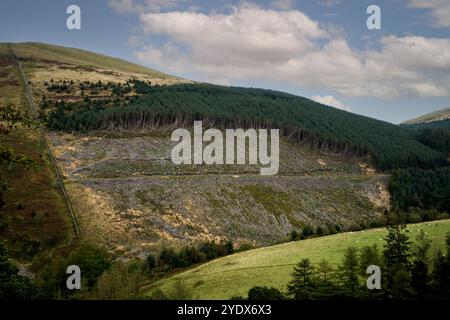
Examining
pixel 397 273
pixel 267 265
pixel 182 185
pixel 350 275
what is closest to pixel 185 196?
pixel 182 185

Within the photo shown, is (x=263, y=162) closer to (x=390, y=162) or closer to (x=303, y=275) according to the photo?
(x=390, y=162)

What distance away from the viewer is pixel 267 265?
5762 cm

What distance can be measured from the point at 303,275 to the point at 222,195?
3019 inches

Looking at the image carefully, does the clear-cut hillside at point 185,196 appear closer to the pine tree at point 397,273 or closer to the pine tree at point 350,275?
the pine tree at point 397,273

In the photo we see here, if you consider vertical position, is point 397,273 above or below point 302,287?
above

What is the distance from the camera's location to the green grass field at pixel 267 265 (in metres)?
49.7

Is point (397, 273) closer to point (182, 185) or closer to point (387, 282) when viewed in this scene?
point (387, 282)

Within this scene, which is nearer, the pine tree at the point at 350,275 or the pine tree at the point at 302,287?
the pine tree at the point at 350,275

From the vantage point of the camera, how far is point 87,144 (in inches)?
5527

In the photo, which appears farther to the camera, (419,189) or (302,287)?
(419,189)

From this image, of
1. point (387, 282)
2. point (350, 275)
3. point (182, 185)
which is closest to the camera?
point (387, 282)

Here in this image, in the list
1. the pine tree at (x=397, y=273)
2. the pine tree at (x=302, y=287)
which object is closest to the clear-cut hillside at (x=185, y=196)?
the pine tree at (x=397, y=273)

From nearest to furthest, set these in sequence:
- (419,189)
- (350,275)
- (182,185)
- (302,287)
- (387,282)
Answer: (387,282), (302,287), (350,275), (182,185), (419,189)

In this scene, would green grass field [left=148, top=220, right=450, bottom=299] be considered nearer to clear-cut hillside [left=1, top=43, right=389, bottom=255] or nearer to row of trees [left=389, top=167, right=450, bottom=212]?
clear-cut hillside [left=1, top=43, right=389, bottom=255]
